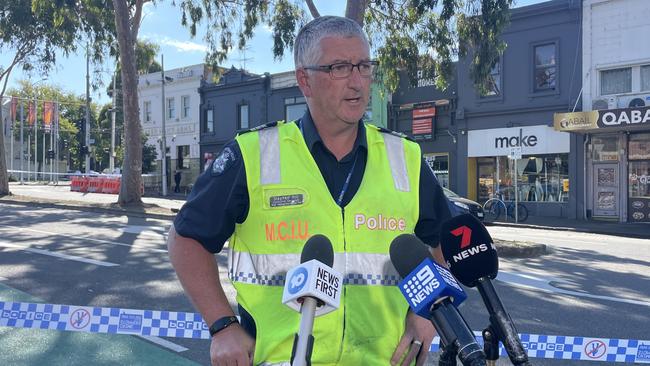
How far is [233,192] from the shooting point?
6.34 ft

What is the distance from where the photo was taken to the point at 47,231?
13422mm

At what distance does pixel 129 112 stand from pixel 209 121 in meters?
15.6

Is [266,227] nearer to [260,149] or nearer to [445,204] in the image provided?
[260,149]

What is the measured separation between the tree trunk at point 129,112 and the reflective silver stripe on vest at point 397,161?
2005cm

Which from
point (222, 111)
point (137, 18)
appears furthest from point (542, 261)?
point (222, 111)

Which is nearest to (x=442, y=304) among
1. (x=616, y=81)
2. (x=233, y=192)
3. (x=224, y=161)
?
(x=233, y=192)

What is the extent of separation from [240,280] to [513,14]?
23459mm

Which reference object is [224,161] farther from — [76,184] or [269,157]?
[76,184]

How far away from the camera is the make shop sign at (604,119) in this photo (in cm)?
1884

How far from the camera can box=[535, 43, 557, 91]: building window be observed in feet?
73.4

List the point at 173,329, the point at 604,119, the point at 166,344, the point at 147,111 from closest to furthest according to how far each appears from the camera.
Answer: the point at 173,329 → the point at 166,344 → the point at 604,119 → the point at 147,111

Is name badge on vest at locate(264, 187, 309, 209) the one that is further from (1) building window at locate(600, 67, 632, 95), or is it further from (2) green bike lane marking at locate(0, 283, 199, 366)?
(1) building window at locate(600, 67, 632, 95)

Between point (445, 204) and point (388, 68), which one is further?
point (388, 68)

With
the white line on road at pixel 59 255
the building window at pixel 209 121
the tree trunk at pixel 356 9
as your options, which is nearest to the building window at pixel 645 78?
the tree trunk at pixel 356 9
